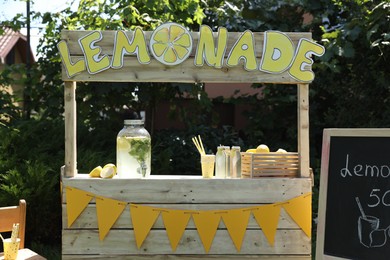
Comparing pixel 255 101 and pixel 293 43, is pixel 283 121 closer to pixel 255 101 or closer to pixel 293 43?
pixel 255 101

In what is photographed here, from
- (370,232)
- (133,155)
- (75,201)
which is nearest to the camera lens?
(370,232)

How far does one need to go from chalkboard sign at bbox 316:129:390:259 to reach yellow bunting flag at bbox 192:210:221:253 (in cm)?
A: 80

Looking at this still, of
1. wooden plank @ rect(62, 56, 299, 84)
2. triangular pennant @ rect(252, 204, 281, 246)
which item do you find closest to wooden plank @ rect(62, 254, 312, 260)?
triangular pennant @ rect(252, 204, 281, 246)

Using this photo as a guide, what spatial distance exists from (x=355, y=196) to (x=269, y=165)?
0.81 meters

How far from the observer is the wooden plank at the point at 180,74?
3340mm

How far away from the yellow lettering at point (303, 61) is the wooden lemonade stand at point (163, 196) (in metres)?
0.04

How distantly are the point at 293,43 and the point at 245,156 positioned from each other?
32.3 inches

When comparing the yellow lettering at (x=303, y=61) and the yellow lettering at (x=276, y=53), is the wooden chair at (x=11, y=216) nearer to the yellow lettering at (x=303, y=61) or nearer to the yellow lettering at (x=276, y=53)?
the yellow lettering at (x=276, y=53)

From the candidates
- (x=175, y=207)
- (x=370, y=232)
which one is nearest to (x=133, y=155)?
(x=175, y=207)

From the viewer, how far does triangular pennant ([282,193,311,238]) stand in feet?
11.1

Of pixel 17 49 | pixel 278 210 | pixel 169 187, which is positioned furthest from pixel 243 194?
pixel 17 49

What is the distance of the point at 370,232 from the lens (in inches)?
102

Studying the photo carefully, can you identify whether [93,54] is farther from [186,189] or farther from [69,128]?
[186,189]

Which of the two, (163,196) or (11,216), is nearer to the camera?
(163,196)
